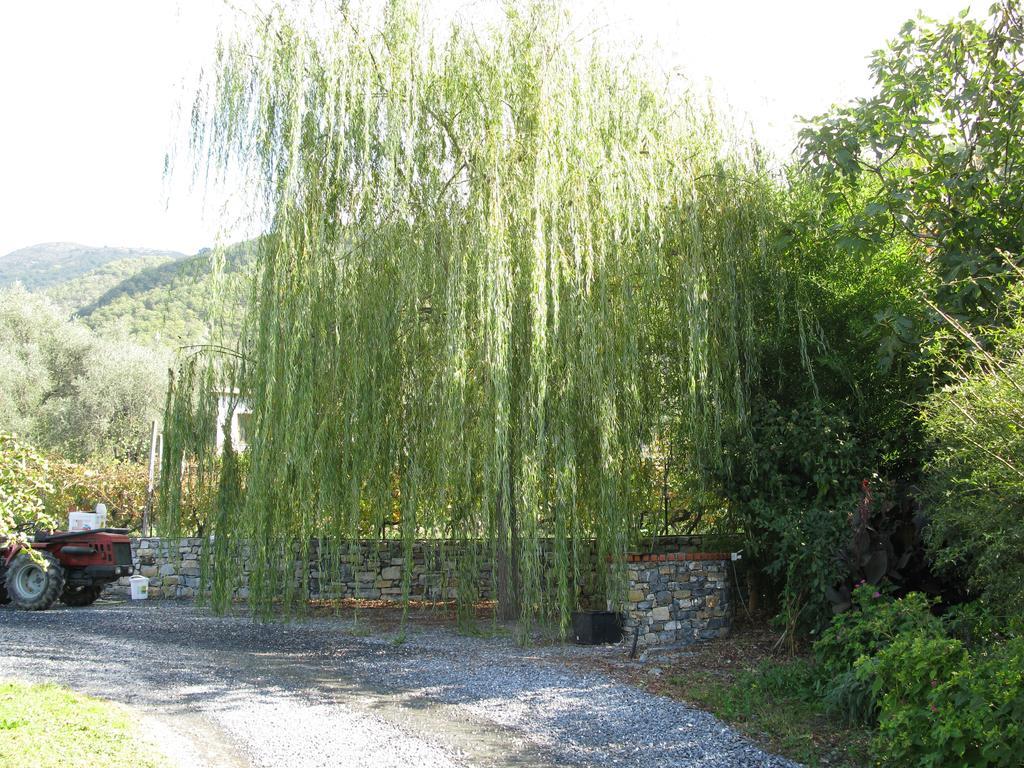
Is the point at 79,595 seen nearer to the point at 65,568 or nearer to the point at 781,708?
the point at 65,568

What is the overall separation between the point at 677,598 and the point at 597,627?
2.39 feet

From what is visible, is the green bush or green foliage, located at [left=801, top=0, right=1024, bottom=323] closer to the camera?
the green bush

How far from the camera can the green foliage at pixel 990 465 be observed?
13.6ft

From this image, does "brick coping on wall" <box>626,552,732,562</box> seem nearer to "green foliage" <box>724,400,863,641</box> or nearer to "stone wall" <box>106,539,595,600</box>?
"green foliage" <box>724,400,863,641</box>

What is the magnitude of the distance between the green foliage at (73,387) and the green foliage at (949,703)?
18699mm

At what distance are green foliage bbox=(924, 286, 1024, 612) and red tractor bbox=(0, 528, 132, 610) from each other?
972cm

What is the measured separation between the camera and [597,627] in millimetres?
7336

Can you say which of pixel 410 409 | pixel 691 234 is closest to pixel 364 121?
pixel 410 409

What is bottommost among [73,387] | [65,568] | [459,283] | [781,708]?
[781,708]

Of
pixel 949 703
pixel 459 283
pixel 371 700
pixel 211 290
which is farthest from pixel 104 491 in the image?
pixel 949 703

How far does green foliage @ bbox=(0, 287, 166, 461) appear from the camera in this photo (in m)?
20.8

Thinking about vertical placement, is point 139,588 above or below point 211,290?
below

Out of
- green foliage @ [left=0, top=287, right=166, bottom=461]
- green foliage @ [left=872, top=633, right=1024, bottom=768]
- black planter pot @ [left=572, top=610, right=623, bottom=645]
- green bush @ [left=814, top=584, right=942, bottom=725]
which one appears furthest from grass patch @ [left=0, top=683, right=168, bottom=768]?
green foliage @ [left=0, top=287, right=166, bottom=461]

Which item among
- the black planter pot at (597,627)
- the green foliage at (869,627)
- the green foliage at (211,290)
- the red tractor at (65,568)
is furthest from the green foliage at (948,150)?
Result: the red tractor at (65,568)
